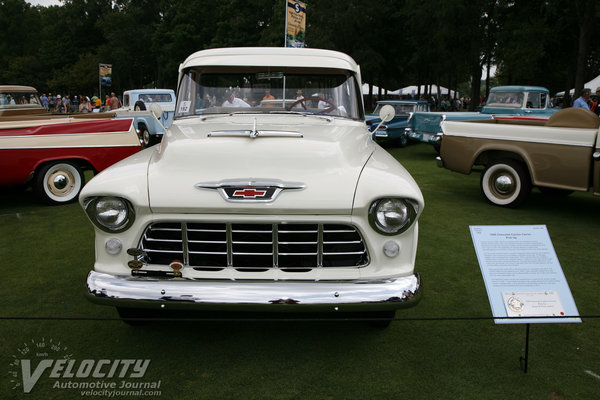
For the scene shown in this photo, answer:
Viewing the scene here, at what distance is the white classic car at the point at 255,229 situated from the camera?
253 cm

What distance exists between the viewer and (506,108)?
44.1 feet

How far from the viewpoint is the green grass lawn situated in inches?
105

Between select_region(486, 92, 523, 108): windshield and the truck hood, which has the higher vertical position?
select_region(486, 92, 523, 108): windshield

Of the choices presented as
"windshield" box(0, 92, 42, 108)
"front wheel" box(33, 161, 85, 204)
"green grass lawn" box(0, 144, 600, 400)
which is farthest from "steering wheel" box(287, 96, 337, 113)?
"windshield" box(0, 92, 42, 108)

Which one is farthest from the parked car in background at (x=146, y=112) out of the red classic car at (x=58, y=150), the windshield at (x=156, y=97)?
the red classic car at (x=58, y=150)

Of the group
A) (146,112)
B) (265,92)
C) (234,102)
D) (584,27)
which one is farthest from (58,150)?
(584,27)

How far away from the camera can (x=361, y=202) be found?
2.56 metres

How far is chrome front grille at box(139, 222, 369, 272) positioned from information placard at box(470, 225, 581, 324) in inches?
28.5

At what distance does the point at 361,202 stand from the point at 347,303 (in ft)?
1.71

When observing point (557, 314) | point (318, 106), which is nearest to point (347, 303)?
point (557, 314)

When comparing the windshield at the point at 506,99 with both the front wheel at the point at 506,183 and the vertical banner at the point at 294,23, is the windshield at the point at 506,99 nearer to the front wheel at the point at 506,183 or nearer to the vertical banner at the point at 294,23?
the vertical banner at the point at 294,23

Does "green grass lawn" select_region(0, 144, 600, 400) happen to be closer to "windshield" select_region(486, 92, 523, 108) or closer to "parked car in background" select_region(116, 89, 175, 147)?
"parked car in background" select_region(116, 89, 175, 147)

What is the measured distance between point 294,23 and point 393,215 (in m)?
15.0

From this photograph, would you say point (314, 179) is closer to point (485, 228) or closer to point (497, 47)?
point (485, 228)
